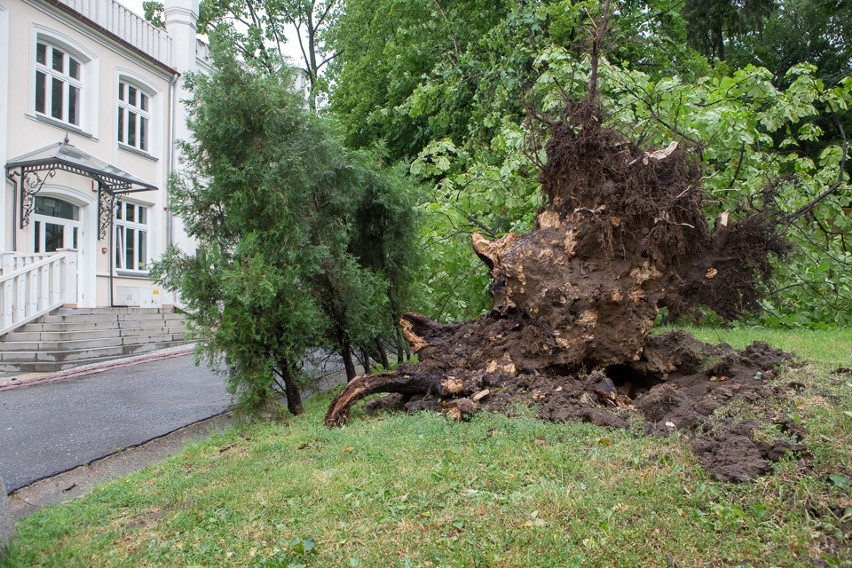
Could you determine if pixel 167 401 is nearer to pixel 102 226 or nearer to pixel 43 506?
pixel 43 506

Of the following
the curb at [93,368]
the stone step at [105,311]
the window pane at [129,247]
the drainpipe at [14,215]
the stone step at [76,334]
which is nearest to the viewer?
the curb at [93,368]

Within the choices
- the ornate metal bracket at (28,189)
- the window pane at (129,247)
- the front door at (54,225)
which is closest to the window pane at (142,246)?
the window pane at (129,247)

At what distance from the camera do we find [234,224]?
20.4ft

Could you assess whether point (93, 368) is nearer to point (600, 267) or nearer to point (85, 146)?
point (85, 146)

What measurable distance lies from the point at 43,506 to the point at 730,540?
4.28m

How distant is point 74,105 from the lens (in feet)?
56.2

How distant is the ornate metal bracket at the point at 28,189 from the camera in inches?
588

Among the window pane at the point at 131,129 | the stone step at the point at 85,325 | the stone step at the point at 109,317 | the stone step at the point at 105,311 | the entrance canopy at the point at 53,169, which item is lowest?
the stone step at the point at 85,325

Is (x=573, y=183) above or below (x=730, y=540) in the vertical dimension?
above

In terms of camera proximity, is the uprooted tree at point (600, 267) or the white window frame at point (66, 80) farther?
→ the white window frame at point (66, 80)

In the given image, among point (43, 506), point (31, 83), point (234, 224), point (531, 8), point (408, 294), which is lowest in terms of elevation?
point (43, 506)

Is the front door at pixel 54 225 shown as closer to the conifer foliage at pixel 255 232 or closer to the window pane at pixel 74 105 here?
the window pane at pixel 74 105

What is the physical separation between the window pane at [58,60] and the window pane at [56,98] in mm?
347

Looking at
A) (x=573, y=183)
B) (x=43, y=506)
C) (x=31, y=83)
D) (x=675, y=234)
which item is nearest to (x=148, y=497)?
(x=43, y=506)
